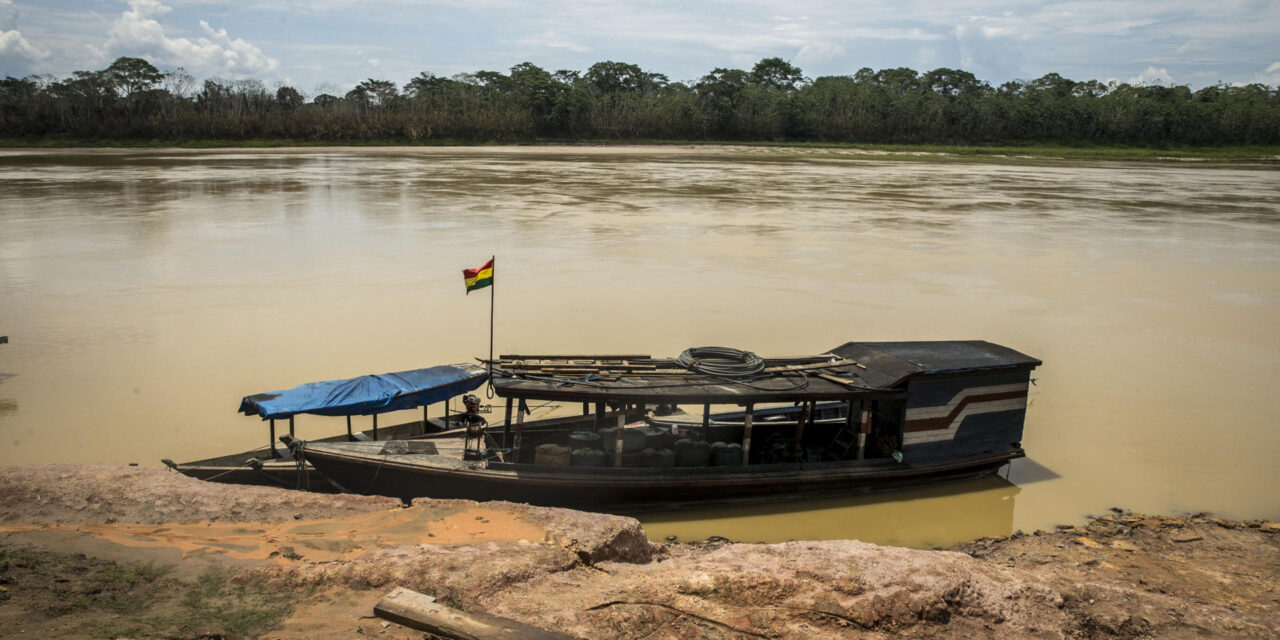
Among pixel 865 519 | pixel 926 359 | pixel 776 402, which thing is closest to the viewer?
pixel 865 519

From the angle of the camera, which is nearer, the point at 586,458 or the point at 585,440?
the point at 586,458

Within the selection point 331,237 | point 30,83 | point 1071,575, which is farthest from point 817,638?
point 30,83

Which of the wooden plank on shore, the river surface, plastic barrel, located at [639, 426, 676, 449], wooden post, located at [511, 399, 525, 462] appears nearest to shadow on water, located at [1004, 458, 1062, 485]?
the river surface

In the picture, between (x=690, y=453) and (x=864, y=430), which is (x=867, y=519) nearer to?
(x=864, y=430)

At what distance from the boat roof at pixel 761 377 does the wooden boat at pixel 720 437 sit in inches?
0.8

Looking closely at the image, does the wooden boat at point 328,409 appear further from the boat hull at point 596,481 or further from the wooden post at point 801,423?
the wooden post at point 801,423

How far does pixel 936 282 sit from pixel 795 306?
426cm

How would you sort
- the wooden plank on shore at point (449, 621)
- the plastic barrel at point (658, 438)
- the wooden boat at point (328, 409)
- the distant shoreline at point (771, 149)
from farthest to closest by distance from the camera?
the distant shoreline at point (771, 149) < the plastic barrel at point (658, 438) < the wooden boat at point (328, 409) < the wooden plank on shore at point (449, 621)

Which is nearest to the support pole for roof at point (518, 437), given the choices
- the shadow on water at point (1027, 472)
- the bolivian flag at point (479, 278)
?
the bolivian flag at point (479, 278)

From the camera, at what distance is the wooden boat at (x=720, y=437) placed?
7.95 m

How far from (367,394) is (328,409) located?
16.9 inches

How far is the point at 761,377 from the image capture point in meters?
8.72

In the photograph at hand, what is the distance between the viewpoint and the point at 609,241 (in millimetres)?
22438

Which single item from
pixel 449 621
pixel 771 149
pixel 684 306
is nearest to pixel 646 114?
pixel 771 149
